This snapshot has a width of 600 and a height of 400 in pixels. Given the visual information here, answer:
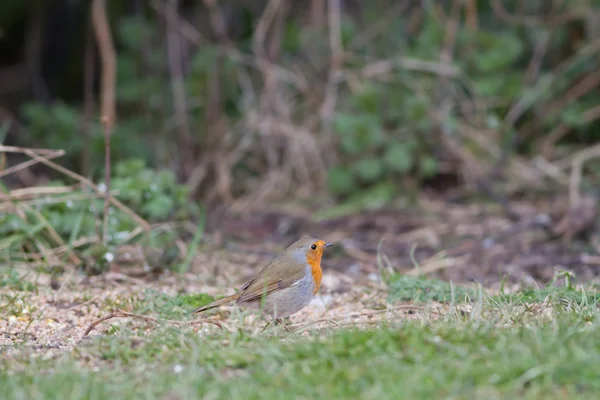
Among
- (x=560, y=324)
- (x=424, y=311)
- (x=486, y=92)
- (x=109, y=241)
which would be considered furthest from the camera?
(x=486, y=92)

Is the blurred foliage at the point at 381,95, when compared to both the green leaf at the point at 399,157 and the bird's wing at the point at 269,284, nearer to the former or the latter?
the green leaf at the point at 399,157

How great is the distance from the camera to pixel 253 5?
30.7ft

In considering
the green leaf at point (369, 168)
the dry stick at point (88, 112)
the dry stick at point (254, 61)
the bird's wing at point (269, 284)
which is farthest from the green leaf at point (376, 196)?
the bird's wing at point (269, 284)

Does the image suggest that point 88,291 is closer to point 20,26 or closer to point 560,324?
point 560,324

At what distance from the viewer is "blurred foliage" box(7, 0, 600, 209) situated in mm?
7715

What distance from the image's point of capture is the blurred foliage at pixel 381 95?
304 inches

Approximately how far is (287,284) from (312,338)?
0.87 m

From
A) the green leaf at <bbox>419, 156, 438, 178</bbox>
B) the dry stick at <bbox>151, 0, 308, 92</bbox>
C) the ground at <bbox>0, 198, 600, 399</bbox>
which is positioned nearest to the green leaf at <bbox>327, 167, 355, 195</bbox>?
the green leaf at <bbox>419, 156, 438, 178</bbox>

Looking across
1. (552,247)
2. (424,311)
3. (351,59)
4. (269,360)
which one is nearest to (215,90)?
(351,59)

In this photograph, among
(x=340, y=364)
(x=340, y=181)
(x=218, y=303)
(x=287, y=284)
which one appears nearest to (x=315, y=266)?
(x=287, y=284)

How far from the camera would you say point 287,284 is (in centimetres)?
419

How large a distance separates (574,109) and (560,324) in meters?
5.19

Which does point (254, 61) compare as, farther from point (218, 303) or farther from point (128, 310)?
point (218, 303)

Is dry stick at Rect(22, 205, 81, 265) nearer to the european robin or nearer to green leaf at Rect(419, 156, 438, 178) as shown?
the european robin
